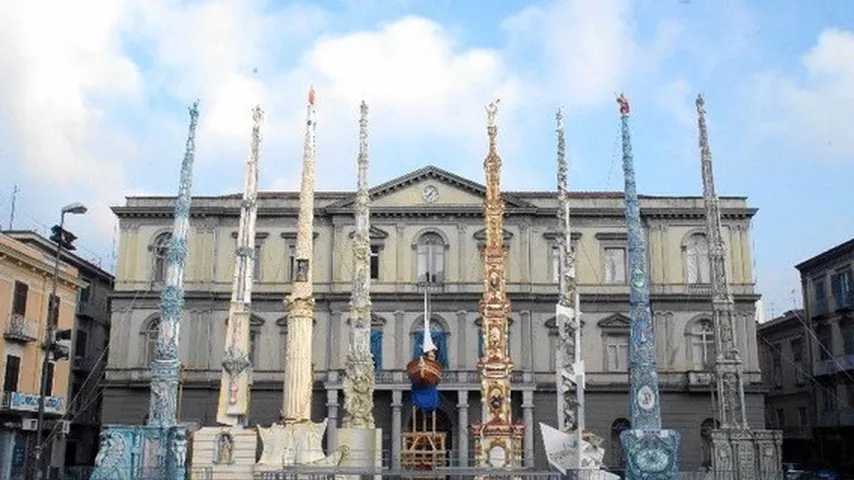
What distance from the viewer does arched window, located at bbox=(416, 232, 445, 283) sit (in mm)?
44156

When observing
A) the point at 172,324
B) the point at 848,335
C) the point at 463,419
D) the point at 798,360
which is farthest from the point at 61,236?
the point at 798,360

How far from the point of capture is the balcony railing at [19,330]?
3288 cm

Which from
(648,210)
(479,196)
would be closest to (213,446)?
(479,196)

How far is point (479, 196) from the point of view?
44.7m

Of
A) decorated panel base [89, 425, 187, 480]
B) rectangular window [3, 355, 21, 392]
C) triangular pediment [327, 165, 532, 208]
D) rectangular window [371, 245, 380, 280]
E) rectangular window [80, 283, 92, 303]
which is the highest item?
triangular pediment [327, 165, 532, 208]

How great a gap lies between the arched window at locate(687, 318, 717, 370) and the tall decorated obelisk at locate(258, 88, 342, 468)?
23.8 metres

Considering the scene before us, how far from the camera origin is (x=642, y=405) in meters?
17.0

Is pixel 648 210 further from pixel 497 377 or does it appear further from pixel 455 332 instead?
pixel 497 377

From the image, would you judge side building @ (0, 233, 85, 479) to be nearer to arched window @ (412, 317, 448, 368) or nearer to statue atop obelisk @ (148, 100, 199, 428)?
statue atop obelisk @ (148, 100, 199, 428)

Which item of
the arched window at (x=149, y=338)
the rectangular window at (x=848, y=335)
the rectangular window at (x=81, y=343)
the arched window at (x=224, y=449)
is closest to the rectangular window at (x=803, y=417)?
the rectangular window at (x=848, y=335)

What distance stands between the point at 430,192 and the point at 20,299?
1977 centimetres

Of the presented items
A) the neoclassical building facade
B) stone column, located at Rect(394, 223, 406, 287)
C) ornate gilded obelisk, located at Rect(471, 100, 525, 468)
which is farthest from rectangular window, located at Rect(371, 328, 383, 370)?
ornate gilded obelisk, located at Rect(471, 100, 525, 468)

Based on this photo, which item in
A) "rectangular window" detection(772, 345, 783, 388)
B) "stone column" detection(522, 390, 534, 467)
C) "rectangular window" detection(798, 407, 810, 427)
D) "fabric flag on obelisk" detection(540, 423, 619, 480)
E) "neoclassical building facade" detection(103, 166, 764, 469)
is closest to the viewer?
"fabric flag on obelisk" detection(540, 423, 619, 480)

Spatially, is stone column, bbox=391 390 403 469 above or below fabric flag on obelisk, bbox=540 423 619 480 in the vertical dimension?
above
